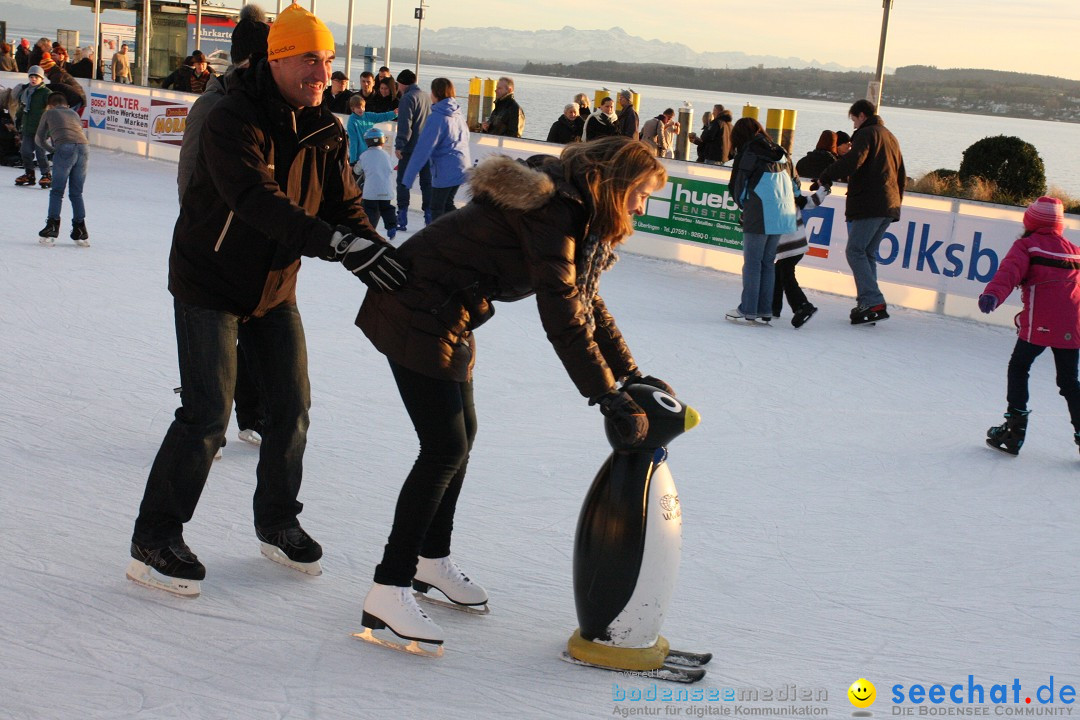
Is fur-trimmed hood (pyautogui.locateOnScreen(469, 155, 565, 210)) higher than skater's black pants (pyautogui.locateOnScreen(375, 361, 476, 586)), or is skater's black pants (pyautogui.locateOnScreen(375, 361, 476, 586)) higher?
fur-trimmed hood (pyautogui.locateOnScreen(469, 155, 565, 210))

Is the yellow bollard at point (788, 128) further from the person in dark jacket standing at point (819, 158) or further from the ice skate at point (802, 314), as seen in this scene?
the ice skate at point (802, 314)

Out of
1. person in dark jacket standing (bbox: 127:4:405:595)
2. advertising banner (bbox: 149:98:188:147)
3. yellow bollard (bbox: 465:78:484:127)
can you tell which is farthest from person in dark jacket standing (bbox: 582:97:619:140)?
yellow bollard (bbox: 465:78:484:127)

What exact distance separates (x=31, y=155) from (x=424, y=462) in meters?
11.8

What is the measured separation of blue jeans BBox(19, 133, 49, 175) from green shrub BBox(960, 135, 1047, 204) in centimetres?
1113

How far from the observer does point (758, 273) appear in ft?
26.6

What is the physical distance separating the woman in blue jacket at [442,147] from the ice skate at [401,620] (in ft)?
24.7

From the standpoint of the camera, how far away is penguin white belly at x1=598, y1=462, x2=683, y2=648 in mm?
2904

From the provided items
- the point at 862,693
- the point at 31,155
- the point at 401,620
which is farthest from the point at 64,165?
the point at 862,693

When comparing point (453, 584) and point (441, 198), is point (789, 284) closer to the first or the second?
point (441, 198)

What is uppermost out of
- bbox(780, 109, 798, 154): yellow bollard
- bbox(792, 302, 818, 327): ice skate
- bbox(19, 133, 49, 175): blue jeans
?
bbox(780, 109, 798, 154): yellow bollard

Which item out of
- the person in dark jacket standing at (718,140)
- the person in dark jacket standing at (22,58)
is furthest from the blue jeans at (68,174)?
the person in dark jacket standing at (22,58)

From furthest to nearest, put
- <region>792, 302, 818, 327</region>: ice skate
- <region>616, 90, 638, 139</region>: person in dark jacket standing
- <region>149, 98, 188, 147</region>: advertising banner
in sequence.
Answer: <region>149, 98, 188, 147</region>: advertising banner, <region>616, 90, 638, 139</region>: person in dark jacket standing, <region>792, 302, 818, 327</region>: ice skate

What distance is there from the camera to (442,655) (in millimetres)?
2973

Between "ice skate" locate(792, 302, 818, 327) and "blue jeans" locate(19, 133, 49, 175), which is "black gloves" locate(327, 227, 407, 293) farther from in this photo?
"blue jeans" locate(19, 133, 49, 175)
